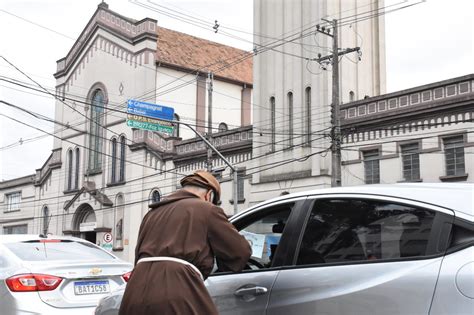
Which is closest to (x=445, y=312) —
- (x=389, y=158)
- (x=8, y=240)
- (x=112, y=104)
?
(x=8, y=240)

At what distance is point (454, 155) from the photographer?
22.0m

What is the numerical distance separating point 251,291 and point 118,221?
34634 millimetres

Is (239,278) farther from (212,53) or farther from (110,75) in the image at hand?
(212,53)

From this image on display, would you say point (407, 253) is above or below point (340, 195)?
below

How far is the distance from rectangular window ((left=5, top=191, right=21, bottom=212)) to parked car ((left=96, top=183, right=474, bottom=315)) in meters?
49.3

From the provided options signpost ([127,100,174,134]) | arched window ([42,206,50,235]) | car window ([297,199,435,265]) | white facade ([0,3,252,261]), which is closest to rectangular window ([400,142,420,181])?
white facade ([0,3,252,261])

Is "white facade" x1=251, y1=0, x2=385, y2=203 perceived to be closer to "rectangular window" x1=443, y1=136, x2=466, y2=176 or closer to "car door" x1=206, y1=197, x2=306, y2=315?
"rectangular window" x1=443, y1=136, x2=466, y2=176

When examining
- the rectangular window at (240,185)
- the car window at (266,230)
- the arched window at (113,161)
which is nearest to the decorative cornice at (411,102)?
the rectangular window at (240,185)

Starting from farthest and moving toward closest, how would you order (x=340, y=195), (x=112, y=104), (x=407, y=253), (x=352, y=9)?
(x=112, y=104)
(x=352, y=9)
(x=340, y=195)
(x=407, y=253)

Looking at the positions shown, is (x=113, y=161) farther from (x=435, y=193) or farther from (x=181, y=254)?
(x=435, y=193)

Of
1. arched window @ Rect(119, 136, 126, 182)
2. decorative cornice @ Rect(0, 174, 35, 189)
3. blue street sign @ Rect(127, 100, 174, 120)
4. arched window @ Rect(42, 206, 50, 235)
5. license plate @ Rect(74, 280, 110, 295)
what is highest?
blue street sign @ Rect(127, 100, 174, 120)

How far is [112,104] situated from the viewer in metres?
40.3

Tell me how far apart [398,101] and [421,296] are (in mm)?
22292

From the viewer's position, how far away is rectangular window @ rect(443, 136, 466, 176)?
2166 cm
